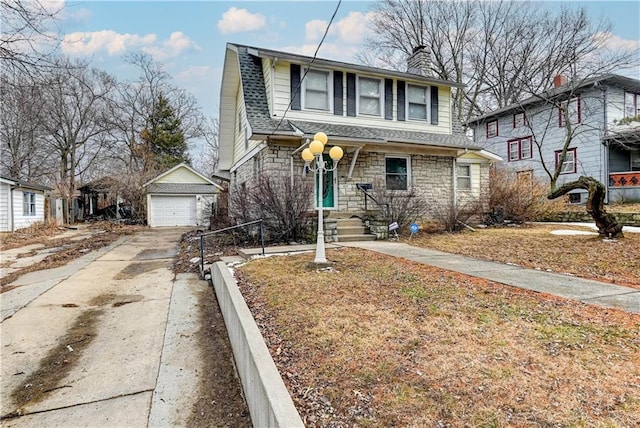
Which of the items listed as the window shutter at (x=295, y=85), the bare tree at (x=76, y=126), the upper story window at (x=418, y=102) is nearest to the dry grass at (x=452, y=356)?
the window shutter at (x=295, y=85)

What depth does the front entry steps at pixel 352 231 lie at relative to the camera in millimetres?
9945

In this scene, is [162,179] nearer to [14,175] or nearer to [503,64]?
[14,175]

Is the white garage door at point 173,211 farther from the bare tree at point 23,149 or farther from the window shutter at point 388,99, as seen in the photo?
the window shutter at point 388,99

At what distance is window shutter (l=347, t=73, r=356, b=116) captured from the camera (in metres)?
11.9

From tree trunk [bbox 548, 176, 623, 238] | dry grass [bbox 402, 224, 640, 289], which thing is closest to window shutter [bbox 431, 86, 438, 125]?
dry grass [bbox 402, 224, 640, 289]

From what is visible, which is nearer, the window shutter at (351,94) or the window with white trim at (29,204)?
the window shutter at (351,94)

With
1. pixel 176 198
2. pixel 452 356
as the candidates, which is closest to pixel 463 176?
pixel 452 356

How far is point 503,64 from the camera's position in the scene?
77.0ft

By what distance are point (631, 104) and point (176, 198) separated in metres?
25.5

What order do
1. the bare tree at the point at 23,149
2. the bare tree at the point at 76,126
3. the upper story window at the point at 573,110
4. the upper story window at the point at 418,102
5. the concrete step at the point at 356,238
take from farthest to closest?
the bare tree at the point at 76,126 < the bare tree at the point at 23,149 < the upper story window at the point at 573,110 < the upper story window at the point at 418,102 < the concrete step at the point at 356,238

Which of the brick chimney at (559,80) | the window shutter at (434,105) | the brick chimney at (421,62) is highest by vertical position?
the brick chimney at (559,80)

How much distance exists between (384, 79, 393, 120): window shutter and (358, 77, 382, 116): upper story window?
0.19 meters

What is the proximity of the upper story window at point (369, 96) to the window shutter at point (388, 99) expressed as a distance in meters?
0.19

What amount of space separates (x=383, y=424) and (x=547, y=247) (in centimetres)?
724
